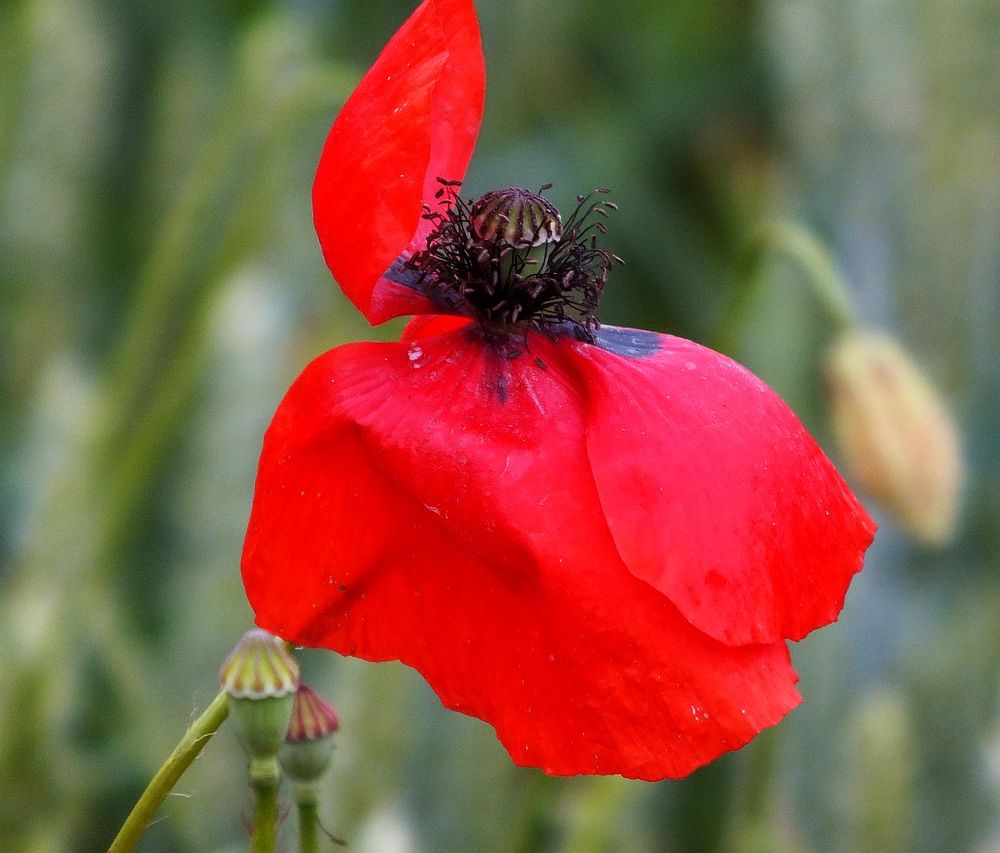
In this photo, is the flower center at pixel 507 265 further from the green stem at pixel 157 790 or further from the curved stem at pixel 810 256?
the curved stem at pixel 810 256

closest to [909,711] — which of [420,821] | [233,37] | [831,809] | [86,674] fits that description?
[831,809]

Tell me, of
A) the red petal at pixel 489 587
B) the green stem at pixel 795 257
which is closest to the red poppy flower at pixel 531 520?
the red petal at pixel 489 587

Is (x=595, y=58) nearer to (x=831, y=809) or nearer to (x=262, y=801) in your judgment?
(x=831, y=809)

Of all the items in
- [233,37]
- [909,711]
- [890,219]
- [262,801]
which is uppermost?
[233,37]

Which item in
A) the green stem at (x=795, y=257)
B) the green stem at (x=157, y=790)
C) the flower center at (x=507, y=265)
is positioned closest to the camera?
the green stem at (x=157, y=790)

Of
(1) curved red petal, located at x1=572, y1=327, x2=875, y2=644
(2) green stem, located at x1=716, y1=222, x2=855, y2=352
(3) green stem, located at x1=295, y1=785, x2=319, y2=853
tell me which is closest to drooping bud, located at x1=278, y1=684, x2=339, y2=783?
(3) green stem, located at x1=295, y1=785, x2=319, y2=853
